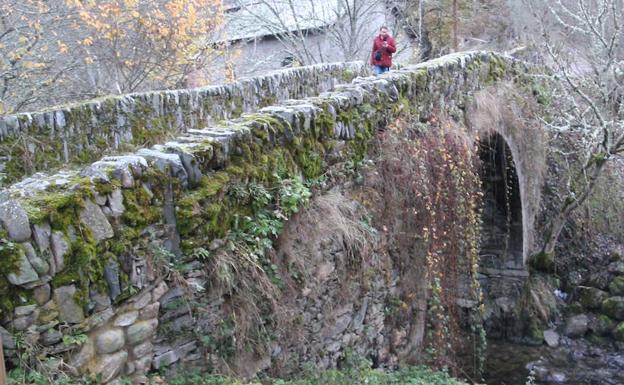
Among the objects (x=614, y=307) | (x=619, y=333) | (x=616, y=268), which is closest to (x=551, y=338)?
(x=619, y=333)

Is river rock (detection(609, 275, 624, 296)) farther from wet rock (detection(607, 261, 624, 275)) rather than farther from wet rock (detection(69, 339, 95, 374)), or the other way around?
wet rock (detection(69, 339, 95, 374))

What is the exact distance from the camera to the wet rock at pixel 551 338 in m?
11.1

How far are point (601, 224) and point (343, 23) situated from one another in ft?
25.8

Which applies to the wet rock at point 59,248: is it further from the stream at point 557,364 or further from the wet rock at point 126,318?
the stream at point 557,364

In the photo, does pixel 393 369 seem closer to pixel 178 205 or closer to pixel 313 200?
pixel 313 200

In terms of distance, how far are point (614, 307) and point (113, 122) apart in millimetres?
9565

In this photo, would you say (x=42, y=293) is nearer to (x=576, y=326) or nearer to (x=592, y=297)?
(x=576, y=326)

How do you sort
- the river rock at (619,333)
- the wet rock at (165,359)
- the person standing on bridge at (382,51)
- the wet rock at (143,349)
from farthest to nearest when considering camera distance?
1. the river rock at (619,333)
2. the person standing on bridge at (382,51)
3. the wet rock at (165,359)
4. the wet rock at (143,349)

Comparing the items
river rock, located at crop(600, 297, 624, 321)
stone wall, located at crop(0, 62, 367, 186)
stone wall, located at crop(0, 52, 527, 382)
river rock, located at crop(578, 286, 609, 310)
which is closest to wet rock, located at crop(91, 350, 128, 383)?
stone wall, located at crop(0, 52, 527, 382)

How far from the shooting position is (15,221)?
2.65m

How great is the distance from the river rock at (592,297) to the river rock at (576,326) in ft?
1.08

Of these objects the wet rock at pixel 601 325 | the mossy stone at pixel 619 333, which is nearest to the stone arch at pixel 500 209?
the wet rock at pixel 601 325

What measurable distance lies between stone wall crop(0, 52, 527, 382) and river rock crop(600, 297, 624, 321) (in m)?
8.42

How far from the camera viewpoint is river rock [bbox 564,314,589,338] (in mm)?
11289
